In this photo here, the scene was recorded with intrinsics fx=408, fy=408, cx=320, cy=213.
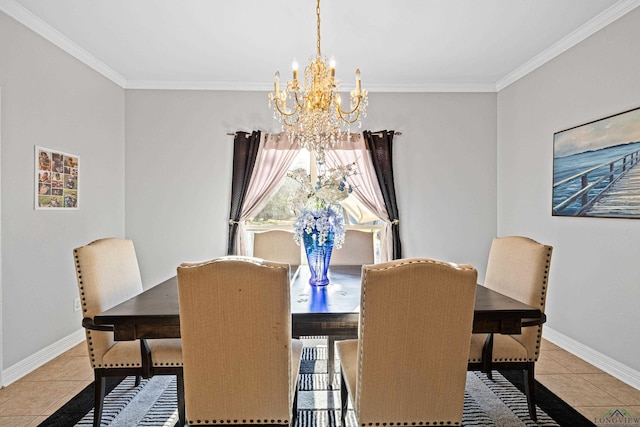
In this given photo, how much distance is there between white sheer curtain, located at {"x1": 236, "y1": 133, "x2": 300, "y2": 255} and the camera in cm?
447

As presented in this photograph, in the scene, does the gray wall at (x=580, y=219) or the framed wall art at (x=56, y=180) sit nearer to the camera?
the gray wall at (x=580, y=219)

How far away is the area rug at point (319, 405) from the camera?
7.46ft

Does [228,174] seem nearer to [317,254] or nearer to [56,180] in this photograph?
[56,180]

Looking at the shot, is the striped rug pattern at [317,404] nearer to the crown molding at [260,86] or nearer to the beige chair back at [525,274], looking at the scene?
the beige chair back at [525,274]

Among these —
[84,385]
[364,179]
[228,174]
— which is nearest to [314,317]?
[84,385]

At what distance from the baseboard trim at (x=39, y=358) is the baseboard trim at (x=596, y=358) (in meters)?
4.20

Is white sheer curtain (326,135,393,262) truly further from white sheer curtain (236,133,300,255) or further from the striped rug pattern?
the striped rug pattern

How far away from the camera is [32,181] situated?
3.04 meters

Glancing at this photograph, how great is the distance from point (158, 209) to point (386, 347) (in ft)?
11.8

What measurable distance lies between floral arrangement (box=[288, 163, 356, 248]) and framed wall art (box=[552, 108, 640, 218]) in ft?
6.53

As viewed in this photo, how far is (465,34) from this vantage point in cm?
327

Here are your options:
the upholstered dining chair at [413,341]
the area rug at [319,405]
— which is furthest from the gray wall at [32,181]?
the upholstered dining chair at [413,341]

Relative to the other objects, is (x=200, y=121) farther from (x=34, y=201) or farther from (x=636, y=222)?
(x=636, y=222)

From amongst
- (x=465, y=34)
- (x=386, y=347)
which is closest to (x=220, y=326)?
(x=386, y=347)
